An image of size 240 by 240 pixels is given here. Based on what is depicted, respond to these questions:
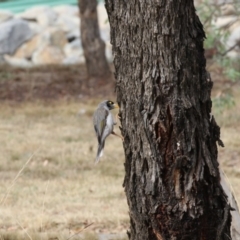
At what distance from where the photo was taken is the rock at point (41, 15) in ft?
77.8

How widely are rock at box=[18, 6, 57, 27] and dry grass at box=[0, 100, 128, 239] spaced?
30.9 feet

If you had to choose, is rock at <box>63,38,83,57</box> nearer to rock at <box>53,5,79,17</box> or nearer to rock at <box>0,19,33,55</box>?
rock at <box>0,19,33,55</box>

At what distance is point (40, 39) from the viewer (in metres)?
21.5

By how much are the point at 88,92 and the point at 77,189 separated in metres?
6.73

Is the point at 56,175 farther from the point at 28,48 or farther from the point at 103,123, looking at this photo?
the point at 28,48

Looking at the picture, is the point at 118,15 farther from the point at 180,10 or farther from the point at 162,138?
the point at 162,138

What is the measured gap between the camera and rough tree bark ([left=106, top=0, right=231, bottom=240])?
427 centimetres

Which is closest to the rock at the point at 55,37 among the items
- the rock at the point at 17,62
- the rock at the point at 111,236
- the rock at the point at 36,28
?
the rock at the point at 36,28

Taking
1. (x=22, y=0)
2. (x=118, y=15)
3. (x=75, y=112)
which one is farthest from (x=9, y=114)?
(x=22, y=0)

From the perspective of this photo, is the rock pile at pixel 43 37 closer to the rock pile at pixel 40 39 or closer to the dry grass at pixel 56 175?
the rock pile at pixel 40 39

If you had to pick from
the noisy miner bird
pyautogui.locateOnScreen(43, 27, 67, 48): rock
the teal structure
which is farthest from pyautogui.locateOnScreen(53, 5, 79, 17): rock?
the noisy miner bird

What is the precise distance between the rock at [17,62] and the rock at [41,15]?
2.87 m

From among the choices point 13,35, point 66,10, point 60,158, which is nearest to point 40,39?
point 13,35

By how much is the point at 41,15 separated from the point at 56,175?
14.8 m
